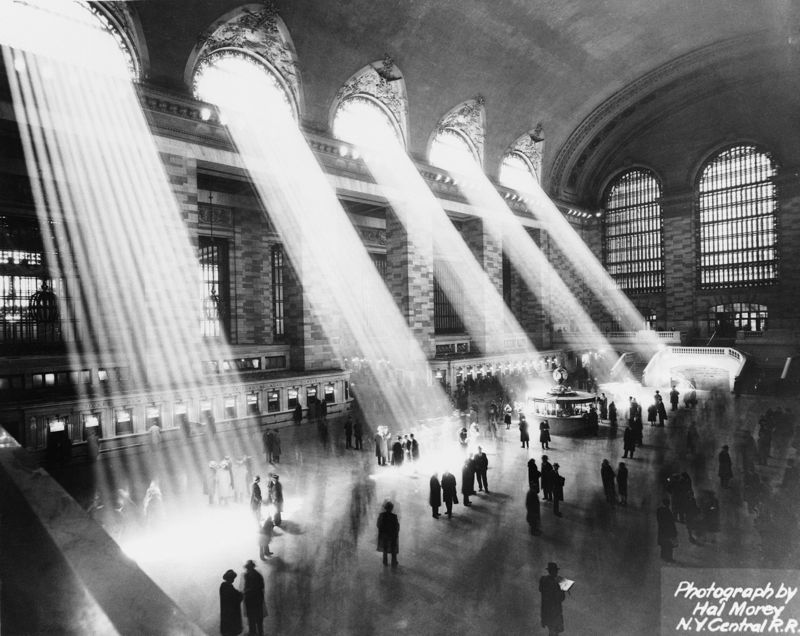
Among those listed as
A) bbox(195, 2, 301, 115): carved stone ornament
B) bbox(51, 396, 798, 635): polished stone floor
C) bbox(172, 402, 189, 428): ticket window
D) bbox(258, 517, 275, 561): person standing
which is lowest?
bbox(51, 396, 798, 635): polished stone floor

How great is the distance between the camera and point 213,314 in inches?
842

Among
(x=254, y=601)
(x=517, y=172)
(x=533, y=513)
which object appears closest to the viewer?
(x=254, y=601)

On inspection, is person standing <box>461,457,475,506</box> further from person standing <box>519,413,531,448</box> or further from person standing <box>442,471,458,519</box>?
person standing <box>519,413,531,448</box>

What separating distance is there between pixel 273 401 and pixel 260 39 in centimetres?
1195

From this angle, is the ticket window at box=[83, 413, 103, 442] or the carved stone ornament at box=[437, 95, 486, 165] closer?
the ticket window at box=[83, 413, 103, 442]

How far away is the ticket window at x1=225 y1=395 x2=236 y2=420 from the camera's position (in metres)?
15.5

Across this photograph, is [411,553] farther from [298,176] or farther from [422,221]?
[422,221]

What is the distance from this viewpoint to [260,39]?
55.8ft

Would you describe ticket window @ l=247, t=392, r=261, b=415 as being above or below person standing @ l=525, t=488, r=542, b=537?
above

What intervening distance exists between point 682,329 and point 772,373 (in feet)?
22.8

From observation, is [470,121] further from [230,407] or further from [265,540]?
[265,540]

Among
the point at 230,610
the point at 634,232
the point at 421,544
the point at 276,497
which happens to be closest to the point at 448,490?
the point at 421,544

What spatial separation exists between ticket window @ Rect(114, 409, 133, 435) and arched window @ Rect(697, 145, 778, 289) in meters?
29.0

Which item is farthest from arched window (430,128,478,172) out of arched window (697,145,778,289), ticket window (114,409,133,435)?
ticket window (114,409,133,435)
